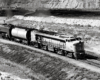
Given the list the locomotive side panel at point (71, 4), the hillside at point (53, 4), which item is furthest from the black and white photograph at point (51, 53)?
the hillside at point (53, 4)

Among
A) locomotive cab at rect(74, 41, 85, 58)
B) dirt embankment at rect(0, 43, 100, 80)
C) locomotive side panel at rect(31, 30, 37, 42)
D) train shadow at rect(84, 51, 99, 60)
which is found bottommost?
dirt embankment at rect(0, 43, 100, 80)

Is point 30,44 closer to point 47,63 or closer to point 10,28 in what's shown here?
point 10,28

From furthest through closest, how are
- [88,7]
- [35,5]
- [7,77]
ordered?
[35,5] → [88,7] → [7,77]

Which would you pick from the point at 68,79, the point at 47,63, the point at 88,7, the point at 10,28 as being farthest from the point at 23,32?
the point at 88,7

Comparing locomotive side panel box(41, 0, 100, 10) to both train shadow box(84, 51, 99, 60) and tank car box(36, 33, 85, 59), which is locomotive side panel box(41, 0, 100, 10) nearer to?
train shadow box(84, 51, 99, 60)

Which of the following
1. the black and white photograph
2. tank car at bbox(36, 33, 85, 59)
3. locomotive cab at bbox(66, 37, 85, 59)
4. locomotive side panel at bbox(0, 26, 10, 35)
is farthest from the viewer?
locomotive side panel at bbox(0, 26, 10, 35)

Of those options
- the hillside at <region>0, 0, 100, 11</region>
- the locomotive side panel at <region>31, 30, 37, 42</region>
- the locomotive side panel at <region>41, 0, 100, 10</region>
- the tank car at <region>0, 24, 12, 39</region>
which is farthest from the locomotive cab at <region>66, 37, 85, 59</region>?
the locomotive side panel at <region>41, 0, 100, 10</region>
